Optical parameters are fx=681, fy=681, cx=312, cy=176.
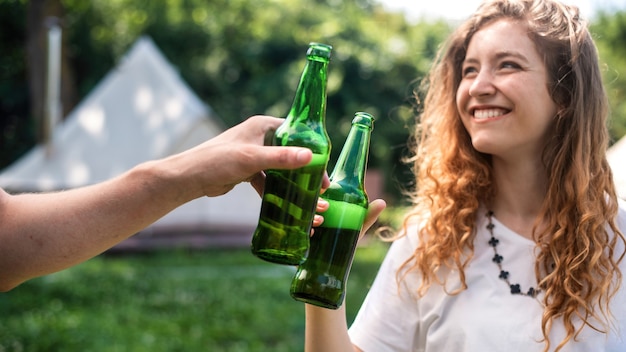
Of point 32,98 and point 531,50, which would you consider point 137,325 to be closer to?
point 531,50

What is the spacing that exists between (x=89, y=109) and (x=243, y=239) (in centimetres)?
325

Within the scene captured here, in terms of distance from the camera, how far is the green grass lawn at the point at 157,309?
18.5ft

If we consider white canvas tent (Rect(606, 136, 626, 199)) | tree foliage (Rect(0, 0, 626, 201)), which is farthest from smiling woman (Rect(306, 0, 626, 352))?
tree foliage (Rect(0, 0, 626, 201))

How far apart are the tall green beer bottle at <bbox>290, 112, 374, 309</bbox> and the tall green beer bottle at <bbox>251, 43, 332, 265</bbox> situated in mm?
128

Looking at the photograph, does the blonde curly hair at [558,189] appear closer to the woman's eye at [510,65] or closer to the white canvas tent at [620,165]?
the woman's eye at [510,65]

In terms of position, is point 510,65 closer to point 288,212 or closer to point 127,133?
point 288,212

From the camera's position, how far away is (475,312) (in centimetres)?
203

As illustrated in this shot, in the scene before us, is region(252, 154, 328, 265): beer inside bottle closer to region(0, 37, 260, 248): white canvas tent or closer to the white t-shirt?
the white t-shirt

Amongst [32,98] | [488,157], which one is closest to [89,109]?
[32,98]

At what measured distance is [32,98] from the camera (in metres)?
12.8

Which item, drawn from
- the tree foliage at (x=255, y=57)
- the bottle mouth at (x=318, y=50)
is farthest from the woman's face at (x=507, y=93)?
the tree foliage at (x=255, y=57)

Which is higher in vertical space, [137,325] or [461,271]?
[461,271]

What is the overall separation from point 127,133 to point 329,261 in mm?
9120

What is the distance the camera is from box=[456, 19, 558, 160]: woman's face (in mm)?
2061
